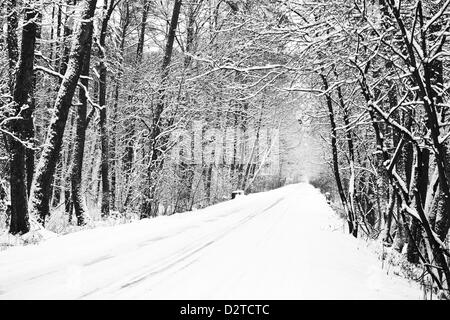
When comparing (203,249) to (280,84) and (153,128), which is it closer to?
(280,84)

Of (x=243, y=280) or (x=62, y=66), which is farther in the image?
(x=62, y=66)

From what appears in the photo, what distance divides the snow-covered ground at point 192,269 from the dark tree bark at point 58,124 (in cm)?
166

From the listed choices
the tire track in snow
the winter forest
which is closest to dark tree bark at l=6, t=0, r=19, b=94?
the winter forest

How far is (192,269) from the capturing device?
18.2ft

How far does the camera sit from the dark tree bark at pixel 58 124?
905cm

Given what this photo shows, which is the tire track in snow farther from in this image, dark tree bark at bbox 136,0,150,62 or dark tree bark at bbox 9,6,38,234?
dark tree bark at bbox 136,0,150,62

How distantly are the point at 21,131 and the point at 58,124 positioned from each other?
1038 mm

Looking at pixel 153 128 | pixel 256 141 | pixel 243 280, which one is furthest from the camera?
pixel 256 141

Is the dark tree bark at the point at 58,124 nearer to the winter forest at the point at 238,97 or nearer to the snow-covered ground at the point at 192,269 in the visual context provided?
the winter forest at the point at 238,97

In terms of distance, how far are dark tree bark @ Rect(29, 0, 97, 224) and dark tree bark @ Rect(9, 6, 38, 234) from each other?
59cm

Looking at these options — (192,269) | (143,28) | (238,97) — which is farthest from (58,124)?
(143,28)

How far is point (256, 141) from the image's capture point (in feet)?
109
